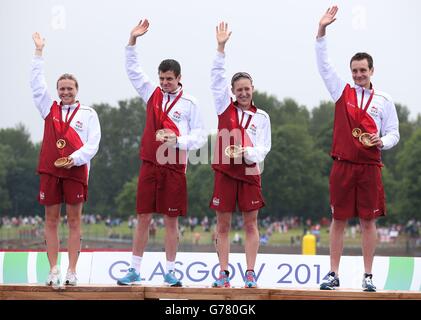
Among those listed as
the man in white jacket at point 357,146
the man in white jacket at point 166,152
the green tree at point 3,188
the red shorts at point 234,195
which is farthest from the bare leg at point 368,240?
the green tree at point 3,188

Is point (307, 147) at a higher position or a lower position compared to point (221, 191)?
higher

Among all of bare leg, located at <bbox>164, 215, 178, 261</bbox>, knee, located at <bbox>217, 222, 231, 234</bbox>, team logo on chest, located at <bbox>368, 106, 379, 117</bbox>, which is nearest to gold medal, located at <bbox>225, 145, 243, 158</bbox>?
knee, located at <bbox>217, 222, 231, 234</bbox>

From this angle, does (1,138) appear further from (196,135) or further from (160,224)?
(196,135)

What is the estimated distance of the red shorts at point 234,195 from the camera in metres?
10.1

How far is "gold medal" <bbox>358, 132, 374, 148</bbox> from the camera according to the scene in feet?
32.6

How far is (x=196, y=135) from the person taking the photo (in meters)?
10.3

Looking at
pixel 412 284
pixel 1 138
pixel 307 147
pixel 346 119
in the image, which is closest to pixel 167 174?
pixel 346 119

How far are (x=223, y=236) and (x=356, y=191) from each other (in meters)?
1.58

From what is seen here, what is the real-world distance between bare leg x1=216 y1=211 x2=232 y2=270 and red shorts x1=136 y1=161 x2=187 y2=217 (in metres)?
0.45

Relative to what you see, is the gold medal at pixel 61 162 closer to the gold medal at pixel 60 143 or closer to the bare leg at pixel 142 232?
the gold medal at pixel 60 143

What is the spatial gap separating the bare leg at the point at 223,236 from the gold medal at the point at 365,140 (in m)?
1.68

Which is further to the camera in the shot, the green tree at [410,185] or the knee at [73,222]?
the green tree at [410,185]

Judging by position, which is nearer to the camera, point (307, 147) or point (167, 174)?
point (167, 174)
